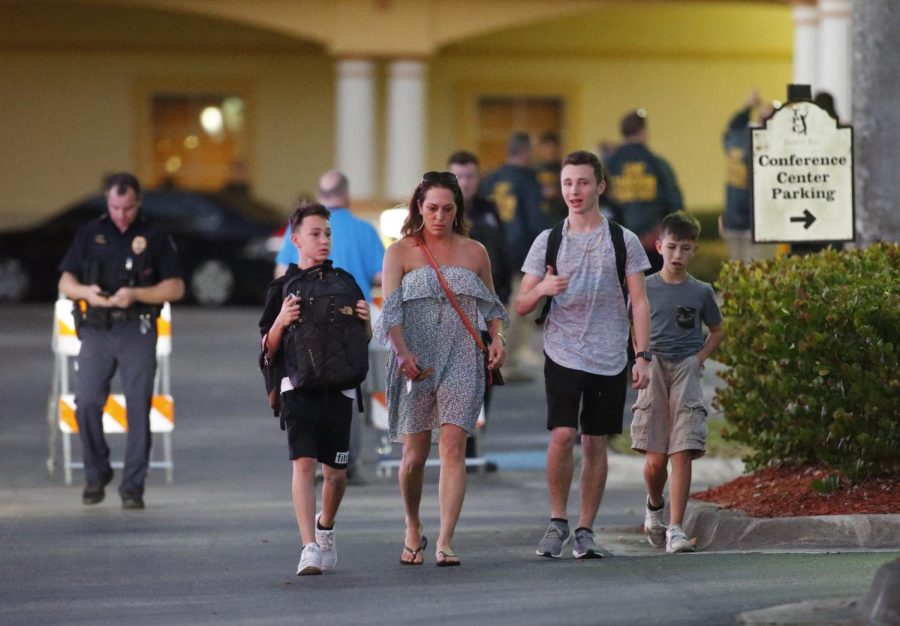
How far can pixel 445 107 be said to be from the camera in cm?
3055

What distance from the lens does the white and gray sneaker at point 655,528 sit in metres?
9.75

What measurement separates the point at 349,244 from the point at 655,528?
9.91 ft

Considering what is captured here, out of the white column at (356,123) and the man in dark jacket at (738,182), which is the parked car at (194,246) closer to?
Answer: the white column at (356,123)

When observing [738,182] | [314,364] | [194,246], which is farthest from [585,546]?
[194,246]

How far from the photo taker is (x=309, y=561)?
28.7 feet

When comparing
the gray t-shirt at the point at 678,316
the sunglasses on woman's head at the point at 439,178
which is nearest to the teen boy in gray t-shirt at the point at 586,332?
the gray t-shirt at the point at 678,316

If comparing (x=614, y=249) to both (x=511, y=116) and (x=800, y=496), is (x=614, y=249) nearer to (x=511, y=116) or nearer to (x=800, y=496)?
(x=800, y=496)

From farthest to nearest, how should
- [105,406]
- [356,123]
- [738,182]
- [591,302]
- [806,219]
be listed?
[356,123] < [738,182] < [105,406] < [806,219] < [591,302]

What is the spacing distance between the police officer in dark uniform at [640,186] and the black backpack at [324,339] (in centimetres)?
621

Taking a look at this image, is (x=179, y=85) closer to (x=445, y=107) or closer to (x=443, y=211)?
(x=445, y=107)

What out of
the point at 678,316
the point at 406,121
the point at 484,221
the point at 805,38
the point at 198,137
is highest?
the point at 805,38

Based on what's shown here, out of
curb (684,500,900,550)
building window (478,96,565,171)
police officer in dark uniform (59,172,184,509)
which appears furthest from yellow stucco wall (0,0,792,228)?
curb (684,500,900,550)

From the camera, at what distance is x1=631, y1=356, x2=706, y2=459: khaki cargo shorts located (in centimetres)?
943

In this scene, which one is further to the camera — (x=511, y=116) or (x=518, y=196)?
(x=511, y=116)
